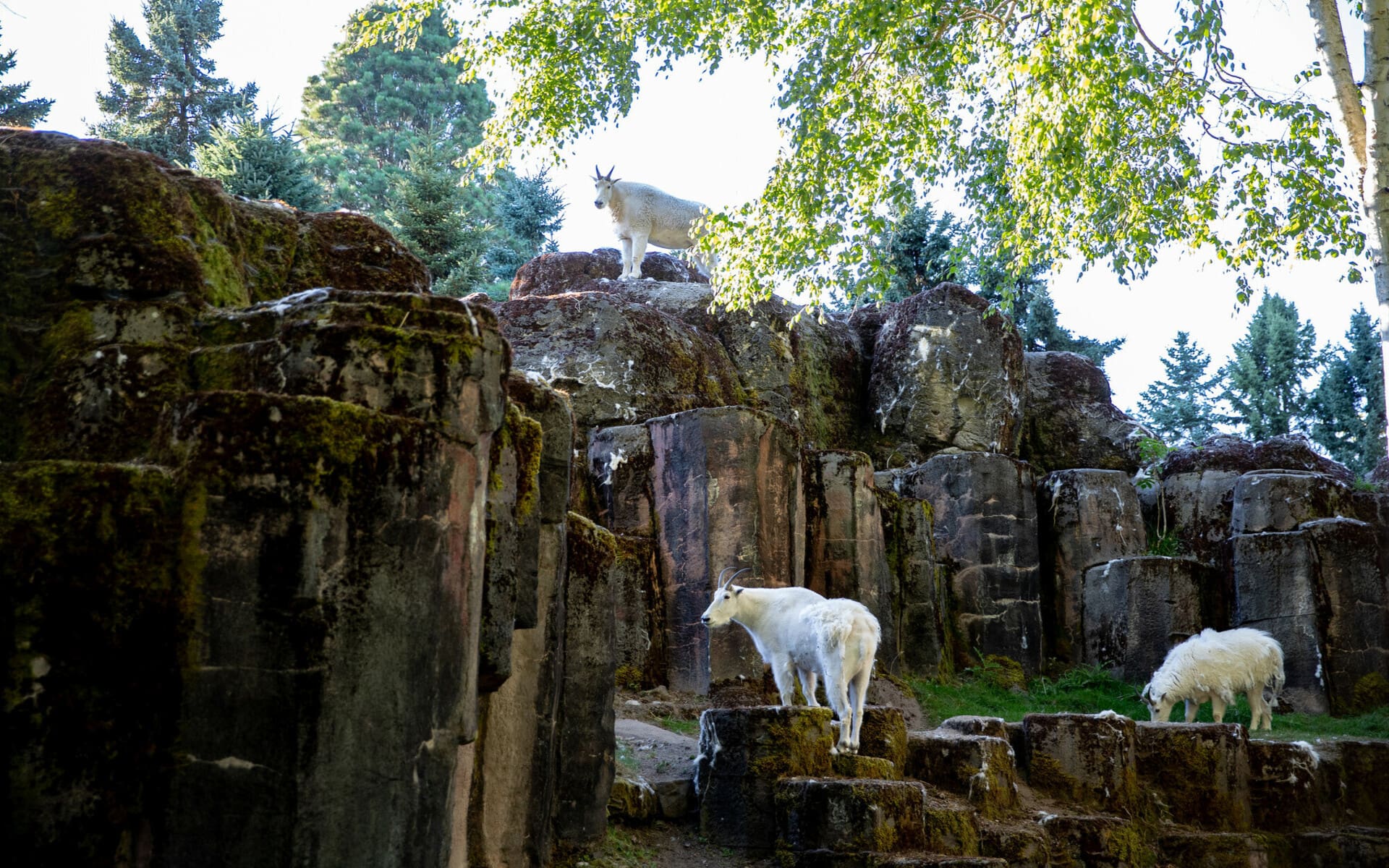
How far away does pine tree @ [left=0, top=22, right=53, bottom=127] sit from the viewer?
2462 centimetres

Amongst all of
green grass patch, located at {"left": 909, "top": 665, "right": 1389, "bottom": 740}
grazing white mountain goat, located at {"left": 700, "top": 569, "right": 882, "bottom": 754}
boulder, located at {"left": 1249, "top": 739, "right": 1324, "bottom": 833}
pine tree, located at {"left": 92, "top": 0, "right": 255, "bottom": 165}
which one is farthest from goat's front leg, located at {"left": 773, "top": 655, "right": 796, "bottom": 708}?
pine tree, located at {"left": 92, "top": 0, "right": 255, "bottom": 165}

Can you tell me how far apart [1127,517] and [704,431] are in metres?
8.21

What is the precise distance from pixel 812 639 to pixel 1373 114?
7275 mm

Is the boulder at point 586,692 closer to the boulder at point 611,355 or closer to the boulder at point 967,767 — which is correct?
the boulder at point 967,767

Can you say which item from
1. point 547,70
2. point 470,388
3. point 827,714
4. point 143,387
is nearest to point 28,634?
point 143,387

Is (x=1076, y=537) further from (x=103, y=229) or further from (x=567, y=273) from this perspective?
(x=103, y=229)

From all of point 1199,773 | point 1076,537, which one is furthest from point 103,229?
point 1076,537

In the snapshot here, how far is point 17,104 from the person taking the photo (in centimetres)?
2497

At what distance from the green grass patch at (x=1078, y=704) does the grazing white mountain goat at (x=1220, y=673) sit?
1.64 feet

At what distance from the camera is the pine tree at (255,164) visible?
20.2 meters

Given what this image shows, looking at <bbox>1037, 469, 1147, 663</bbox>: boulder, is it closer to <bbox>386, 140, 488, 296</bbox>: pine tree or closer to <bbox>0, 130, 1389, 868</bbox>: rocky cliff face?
<bbox>0, 130, 1389, 868</bbox>: rocky cliff face

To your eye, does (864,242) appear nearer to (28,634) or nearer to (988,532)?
(988,532)

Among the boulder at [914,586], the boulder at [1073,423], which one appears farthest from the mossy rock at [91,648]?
the boulder at [1073,423]

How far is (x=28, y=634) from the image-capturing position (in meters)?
4.93
